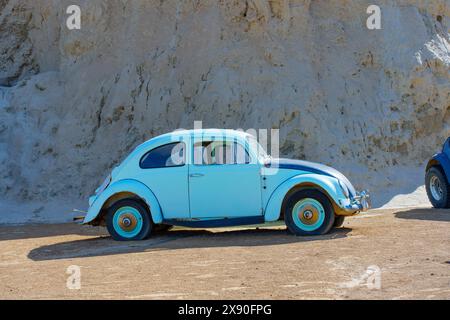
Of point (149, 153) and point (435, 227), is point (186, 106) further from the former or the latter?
point (435, 227)

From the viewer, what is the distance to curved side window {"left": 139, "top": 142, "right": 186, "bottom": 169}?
10.7 m

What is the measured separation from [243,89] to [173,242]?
6953 millimetres

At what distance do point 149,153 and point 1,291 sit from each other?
3888 mm

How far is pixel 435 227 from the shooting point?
34.7 feet

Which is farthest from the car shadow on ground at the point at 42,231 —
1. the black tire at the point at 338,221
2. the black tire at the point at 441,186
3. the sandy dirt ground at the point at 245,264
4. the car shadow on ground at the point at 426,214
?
the black tire at the point at 441,186

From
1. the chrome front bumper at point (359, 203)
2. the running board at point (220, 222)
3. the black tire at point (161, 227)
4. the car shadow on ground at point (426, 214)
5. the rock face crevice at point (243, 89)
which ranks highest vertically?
the rock face crevice at point (243, 89)

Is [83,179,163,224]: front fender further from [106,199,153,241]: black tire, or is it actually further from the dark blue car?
the dark blue car

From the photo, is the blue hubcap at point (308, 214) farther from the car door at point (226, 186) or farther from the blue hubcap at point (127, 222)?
the blue hubcap at point (127, 222)

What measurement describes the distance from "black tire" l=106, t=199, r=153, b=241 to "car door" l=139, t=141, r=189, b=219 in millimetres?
275

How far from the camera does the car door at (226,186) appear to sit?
33.9ft

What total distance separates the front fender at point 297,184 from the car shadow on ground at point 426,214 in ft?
7.62

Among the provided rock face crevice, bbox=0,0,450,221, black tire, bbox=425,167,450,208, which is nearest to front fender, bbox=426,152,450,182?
black tire, bbox=425,167,450,208

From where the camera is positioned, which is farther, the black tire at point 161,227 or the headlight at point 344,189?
the black tire at point 161,227

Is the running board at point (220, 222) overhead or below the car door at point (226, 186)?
below
